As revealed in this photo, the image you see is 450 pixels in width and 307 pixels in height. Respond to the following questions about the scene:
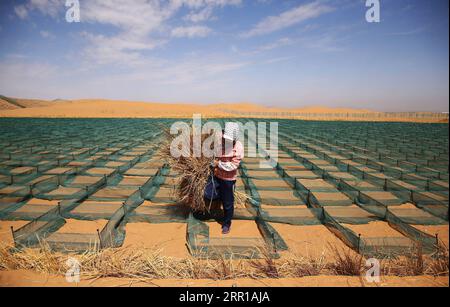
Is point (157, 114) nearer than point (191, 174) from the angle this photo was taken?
No

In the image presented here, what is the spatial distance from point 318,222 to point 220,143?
1598mm

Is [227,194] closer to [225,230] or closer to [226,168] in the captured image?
[226,168]

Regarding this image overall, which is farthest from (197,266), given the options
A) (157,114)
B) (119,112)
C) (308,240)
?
(119,112)

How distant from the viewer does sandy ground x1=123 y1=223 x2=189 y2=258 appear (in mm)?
2697

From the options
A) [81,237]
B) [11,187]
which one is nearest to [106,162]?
[11,187]

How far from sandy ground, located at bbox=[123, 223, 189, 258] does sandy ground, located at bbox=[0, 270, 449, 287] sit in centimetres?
48

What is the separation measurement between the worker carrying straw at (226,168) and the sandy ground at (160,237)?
52 cm

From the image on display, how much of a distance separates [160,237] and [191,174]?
76cm

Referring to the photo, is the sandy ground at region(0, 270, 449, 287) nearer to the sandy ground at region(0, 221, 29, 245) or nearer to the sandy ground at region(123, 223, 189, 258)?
the sandy ground at region(123, 223, 189, 258)

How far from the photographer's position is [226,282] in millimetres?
2121

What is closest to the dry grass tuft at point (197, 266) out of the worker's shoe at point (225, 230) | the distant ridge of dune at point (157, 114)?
the worker's shoe at point (225, 230)

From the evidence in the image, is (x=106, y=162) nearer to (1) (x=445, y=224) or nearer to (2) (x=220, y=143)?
(2) (x=220, y=143)

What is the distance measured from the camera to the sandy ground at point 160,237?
2.70m

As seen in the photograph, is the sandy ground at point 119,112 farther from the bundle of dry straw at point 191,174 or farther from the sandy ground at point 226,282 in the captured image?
the sandy ground at point 226,282
